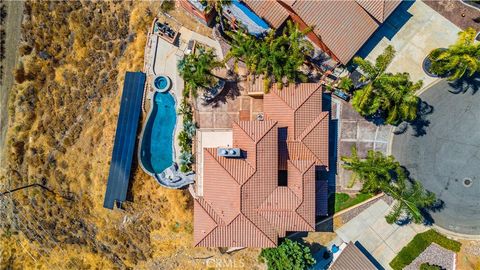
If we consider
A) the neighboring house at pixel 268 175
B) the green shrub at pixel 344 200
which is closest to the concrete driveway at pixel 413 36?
the neighboring house at pixel 268 175

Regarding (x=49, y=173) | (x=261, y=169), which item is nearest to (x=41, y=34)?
(x=49, y=173)

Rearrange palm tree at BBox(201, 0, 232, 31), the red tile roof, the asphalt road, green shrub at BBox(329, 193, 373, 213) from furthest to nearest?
green shrub at BBox(329, 193, 373, 213) → the asphalt road → palm tree at BBox(201, 0, 232, 31) → the red tile roof

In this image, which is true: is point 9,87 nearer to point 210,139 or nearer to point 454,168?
point 210,139

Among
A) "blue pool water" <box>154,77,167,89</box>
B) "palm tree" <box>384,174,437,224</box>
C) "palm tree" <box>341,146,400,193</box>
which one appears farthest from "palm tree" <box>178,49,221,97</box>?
"palm tree" <box>384,174,437,224</box>

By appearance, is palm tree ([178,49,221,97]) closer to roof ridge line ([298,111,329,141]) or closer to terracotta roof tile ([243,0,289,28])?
terracotta roof tile ([243,0,289,28])

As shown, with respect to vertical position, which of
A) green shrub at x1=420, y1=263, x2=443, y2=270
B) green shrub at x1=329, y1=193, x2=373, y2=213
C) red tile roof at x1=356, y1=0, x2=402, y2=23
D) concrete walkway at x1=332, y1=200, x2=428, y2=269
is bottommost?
green shrub at x1=420, y1=263, x2=443, y2=270
